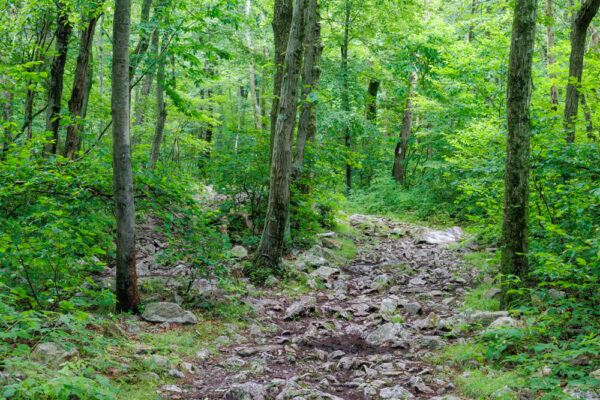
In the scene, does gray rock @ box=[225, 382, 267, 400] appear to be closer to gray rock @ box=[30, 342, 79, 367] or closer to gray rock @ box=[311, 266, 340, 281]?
gray rock @ box=[30, 342, 79, 367]

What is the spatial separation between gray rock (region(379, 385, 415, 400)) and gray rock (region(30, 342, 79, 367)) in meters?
2.88

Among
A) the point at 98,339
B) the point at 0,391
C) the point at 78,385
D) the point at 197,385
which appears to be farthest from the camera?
the point at 197,385

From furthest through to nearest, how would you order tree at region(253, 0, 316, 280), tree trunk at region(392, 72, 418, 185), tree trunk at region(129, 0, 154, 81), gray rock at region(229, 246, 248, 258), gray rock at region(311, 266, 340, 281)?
1. tree trunk at region(392, 72, 418, 185)
2. gray rock at region(229, 246, 248, 258)
3. gray rock at region(311, 266, 340, 281)
4. tree at region(253, 0, 316, 280)
5. tree trunk at region(129, 0, 154, 81)

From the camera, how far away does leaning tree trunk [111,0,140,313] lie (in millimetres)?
4969

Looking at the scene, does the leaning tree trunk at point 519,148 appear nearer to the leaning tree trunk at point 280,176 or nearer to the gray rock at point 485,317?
Result: the gray rock at point 485,317

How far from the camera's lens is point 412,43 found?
17375 mm

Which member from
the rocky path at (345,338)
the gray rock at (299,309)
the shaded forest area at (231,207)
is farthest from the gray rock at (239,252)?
the gray rock at (299,309)

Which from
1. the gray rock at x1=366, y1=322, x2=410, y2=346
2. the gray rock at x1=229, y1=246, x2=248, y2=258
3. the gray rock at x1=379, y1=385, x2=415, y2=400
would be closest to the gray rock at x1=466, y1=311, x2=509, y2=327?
the gray rock at x1=366, y1=322, x2=410, y2=346

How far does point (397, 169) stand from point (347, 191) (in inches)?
127

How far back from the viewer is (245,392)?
3.70m

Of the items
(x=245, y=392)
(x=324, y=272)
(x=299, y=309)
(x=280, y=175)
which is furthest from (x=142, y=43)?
(x=245, y=392)

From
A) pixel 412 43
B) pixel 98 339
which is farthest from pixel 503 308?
pixel 412 43

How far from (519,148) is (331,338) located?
3.68 m

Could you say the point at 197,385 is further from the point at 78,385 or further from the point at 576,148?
the point at 576,148
